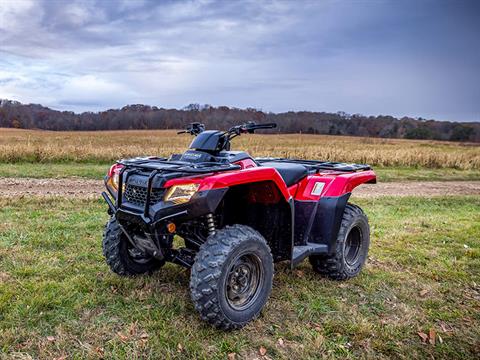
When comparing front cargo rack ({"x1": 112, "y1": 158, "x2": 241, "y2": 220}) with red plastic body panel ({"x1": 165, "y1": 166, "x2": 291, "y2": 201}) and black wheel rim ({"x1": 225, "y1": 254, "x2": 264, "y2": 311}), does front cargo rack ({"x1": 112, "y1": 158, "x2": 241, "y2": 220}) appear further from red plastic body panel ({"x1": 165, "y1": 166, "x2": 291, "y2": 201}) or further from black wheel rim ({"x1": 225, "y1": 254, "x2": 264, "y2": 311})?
black wheel rim ({"x1": 225, "y1": 254, "x2": 264, "y2": 311})

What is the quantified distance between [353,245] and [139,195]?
2.72 meters

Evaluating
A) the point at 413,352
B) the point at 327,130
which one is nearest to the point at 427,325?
the point at 413,352

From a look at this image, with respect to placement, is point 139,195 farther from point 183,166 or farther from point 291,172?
point 291,172

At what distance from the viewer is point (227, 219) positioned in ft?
13.5

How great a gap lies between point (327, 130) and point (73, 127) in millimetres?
28737

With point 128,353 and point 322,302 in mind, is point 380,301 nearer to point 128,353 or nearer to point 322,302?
point 322,302

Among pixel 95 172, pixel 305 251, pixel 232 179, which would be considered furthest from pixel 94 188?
Answer: pixel 232 179

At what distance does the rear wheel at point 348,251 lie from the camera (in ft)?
15.1

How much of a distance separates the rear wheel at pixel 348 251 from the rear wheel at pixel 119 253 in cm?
182

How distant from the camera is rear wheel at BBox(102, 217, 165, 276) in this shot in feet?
13.9

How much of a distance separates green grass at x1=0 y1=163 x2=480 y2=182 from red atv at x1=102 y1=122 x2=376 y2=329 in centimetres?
894

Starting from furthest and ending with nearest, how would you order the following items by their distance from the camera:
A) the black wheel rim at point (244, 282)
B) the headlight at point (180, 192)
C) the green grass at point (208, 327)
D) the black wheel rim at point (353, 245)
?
the black wheel rim at point (353, 245)
the black wheel rim at point (244, 282)
the green grass at point (208, 327)
the headlight at point (180, 192)

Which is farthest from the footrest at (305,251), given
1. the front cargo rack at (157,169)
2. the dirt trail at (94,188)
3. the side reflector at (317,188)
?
the dirt trail at (94,188)

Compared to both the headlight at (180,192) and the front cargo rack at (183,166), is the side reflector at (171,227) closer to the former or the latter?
the headlight at (180,192)
